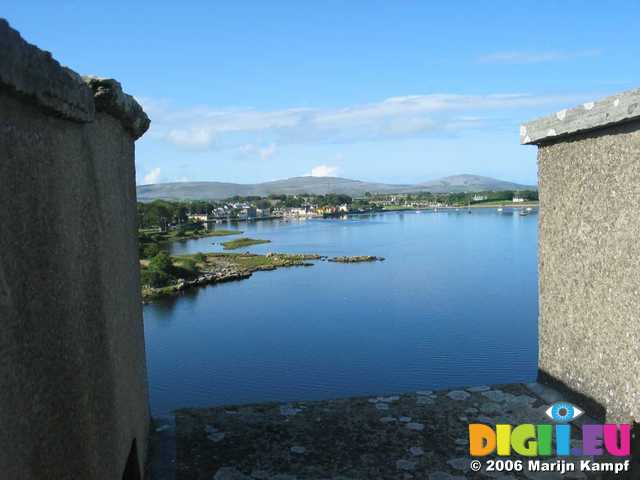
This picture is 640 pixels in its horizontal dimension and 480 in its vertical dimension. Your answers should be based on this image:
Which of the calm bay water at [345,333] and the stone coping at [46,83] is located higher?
the stone coping at [46,83]

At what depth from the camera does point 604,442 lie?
3.68 metres

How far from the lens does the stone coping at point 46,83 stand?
1.53 meters

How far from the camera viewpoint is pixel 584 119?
3844mm

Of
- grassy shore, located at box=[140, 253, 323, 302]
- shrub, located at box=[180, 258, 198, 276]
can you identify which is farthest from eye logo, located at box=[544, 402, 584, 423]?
shrub, located at box=[180, 258, 198, 276]

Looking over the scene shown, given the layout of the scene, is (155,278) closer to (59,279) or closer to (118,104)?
(118,104)

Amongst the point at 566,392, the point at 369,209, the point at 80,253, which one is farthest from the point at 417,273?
the point at 369,209

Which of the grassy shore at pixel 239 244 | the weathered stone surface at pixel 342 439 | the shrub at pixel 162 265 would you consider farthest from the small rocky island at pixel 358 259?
the weathered stone surface at pixel 342 439

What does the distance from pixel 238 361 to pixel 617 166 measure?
55.8 feet

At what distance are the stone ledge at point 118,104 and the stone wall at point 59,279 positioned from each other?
0.03 ft

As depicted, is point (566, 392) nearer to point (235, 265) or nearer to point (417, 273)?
point (417, 273)

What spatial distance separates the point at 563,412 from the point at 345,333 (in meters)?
18.4

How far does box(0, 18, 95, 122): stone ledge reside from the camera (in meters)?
1.52

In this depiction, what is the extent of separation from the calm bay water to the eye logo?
1146 centimetres

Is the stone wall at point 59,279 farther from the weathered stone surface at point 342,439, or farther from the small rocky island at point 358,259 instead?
the small rocky island at point 358,259
